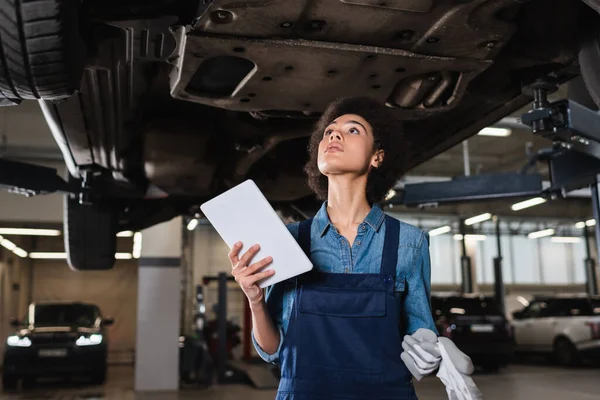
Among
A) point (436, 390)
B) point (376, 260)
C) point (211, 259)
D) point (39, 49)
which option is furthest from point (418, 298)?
point (211, 259)

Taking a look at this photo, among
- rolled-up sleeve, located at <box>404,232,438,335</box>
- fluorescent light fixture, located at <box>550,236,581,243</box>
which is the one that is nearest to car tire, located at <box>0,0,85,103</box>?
rolled-up sleeve, located at <box>404,232,438,335</box>

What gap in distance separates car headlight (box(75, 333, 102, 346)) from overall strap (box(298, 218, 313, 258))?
267 inches

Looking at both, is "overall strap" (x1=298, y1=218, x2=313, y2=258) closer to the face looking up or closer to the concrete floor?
the face looking up

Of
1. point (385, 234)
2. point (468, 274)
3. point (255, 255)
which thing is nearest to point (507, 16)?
point (385, 234)

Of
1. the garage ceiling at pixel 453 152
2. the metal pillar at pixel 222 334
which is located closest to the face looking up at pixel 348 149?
the garage ceiling at pixel 453 152

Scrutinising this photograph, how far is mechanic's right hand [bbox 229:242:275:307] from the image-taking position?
1123mm

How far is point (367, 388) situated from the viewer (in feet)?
3.56

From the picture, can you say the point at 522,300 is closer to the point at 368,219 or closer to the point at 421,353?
the point at 368,219

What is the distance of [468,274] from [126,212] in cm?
867

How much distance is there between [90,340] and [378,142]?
6.95 meters

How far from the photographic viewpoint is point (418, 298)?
1194mm

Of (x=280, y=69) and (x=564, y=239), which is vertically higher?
(x=564, y=239)

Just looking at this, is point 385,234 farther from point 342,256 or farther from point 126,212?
point 126,212

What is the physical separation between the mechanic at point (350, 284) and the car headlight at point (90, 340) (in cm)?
668
